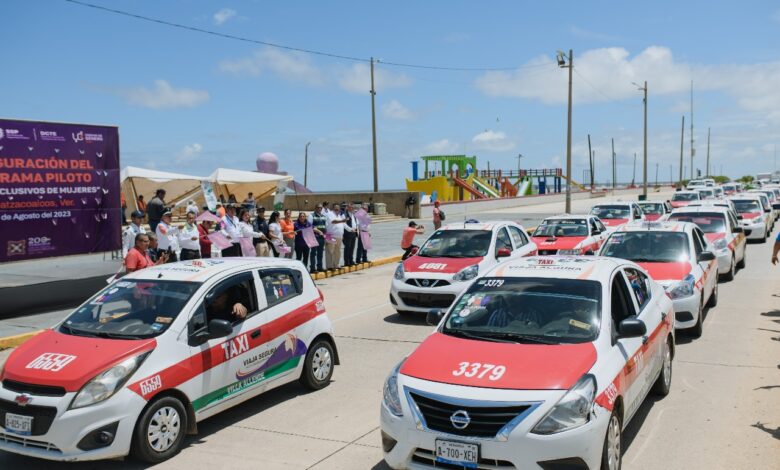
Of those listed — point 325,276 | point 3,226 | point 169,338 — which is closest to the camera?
point 169,338

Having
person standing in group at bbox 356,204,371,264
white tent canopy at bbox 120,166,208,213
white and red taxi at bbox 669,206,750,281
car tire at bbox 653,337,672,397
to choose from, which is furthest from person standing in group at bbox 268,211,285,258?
white tent canopy at bbox 120,166,208,213

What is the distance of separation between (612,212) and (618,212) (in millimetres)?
187

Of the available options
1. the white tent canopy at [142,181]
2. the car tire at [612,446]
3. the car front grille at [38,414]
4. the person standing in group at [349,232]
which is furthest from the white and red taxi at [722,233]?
the white tent canopy at [142,181]

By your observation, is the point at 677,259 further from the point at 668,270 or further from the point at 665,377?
the point at 665,377

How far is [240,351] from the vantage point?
22.4 ft

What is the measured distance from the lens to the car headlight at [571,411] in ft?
15.2

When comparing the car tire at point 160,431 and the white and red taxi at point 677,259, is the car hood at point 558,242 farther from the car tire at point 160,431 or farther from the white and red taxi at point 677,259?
the car tire at point 160,431

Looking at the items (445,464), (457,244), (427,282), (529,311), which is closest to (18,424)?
(445,464)

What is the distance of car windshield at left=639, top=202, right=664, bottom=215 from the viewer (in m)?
24.5

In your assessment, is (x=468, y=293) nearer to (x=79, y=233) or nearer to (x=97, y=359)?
(x=97, y=359)

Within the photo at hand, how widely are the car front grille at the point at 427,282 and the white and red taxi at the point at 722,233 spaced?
6954 millimetres

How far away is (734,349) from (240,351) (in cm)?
664

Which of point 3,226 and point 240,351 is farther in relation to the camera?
point 3,226

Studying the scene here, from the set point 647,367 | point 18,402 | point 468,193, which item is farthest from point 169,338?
point 468,193
